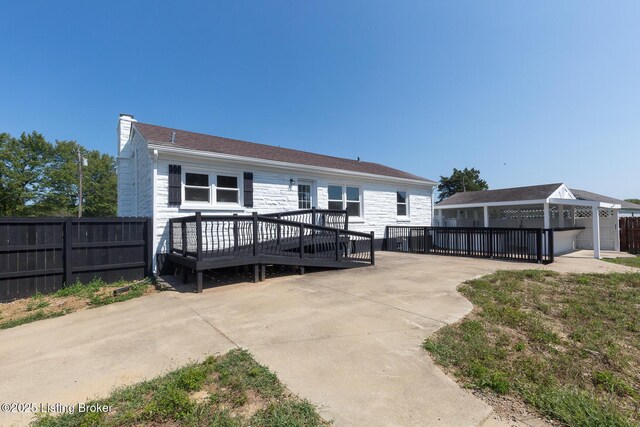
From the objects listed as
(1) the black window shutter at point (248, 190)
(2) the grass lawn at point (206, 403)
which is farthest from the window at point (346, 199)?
(2) the grass lawn at point (206, 403)

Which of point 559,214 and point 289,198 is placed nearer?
point 289,198

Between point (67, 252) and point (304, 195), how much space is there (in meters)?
7.23

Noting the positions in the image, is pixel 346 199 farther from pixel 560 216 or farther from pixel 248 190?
pixel 560 216

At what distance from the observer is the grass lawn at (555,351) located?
226 centimetres

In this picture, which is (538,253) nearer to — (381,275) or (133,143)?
(381,275)

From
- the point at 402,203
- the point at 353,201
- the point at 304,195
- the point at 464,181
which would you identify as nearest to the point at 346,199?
the point at 353,201

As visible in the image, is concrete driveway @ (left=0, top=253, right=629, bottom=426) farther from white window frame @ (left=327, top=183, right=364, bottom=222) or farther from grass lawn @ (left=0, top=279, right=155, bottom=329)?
white window frame @ (left=327, top=183, right=364, bottom=222)

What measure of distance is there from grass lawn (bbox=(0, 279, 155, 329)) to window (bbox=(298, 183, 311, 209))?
581cm

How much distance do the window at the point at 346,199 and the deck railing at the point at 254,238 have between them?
2563 mm

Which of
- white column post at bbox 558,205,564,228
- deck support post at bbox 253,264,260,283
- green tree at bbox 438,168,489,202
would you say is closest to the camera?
deck support post at bbox 253,264,260,283

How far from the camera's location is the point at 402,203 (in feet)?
47.0

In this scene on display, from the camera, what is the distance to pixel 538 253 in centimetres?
938

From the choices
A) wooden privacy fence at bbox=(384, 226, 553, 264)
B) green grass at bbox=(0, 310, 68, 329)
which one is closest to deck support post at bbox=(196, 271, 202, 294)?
green grass at bbox=(0, 310, 68, 329)

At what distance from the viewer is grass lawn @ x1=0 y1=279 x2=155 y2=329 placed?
4879 millimetres
